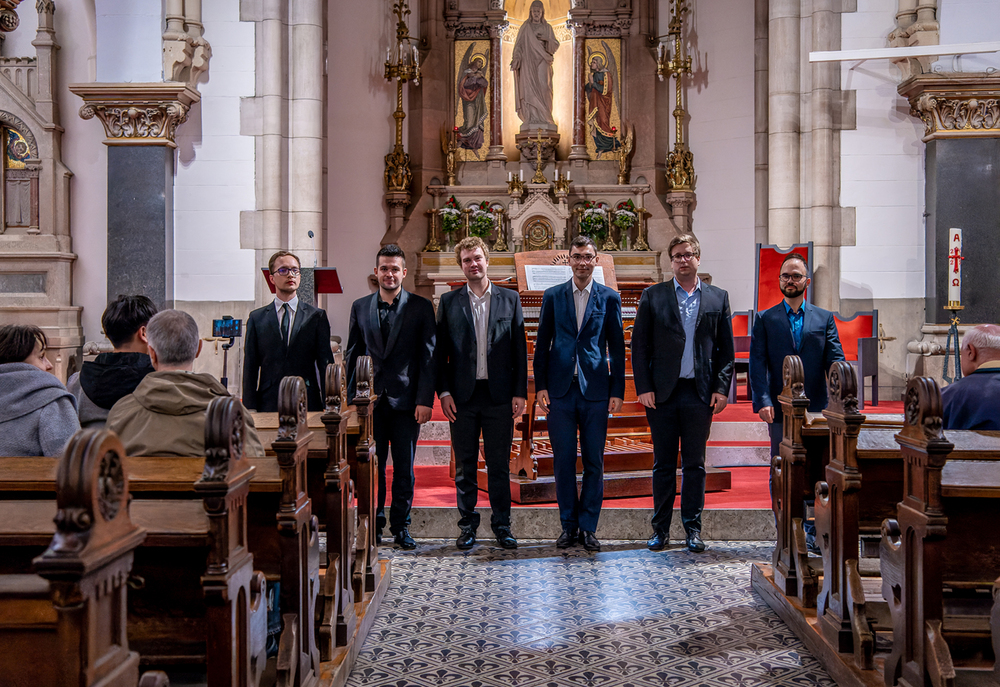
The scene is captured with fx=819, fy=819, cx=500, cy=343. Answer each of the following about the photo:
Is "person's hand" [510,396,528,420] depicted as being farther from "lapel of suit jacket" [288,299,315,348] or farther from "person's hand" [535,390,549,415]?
"lapel of suit jacket" [288,299,315,348]

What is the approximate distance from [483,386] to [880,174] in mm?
6135

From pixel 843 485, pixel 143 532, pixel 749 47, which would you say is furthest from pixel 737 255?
pixel 143 532

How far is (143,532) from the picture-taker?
4.95 feet

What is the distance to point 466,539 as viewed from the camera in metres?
4.48

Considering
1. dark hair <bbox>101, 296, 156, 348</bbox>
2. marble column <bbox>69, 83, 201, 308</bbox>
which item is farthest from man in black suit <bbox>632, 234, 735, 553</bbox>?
marble column <bbox>69, 83, 201, 308</bbox>

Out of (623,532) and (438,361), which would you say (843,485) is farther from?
(438,361)

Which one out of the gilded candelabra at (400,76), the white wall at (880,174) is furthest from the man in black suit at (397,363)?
the gilded candelabra at (400,76)

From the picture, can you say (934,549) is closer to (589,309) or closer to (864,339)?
(589,309)

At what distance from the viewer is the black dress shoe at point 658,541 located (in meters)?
4.45

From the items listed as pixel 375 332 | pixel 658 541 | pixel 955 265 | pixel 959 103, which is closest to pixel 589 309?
pixel 375 332

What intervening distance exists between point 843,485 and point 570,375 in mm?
1798

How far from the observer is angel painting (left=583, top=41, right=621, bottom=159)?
11078 mm

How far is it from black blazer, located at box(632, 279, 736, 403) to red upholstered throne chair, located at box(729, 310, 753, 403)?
2.67 meters

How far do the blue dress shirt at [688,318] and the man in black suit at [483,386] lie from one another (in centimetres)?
87
